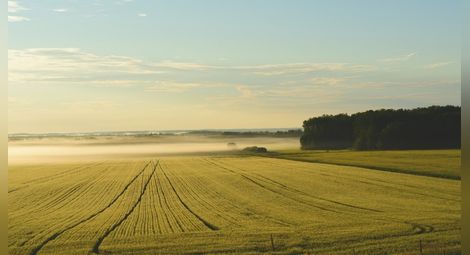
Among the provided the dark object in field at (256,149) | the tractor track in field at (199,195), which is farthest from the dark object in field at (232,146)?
the tractor track in field at (199,195)

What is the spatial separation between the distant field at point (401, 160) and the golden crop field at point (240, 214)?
99.2 inches

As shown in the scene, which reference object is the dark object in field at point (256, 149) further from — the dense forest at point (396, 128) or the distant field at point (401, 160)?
the dense forest at point (396, 128)

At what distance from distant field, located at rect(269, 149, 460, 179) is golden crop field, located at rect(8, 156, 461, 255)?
2.52 metres

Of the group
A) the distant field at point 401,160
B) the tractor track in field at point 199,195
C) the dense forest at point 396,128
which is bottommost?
the tractor track in field at point 199,195

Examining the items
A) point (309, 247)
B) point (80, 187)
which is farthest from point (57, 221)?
point (80, 187)

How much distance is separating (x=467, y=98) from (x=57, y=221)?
23.9 meters

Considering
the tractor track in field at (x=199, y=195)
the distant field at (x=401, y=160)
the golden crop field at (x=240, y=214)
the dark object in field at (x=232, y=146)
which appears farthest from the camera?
the dark object in field at (x=232, y=146)

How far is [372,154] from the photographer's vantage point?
274 ft

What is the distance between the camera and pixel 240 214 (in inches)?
1428

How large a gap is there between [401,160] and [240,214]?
A: 1634 inches

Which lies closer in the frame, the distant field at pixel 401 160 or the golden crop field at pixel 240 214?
the golden crop field at pixel 240 214

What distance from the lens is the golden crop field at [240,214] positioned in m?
25.6

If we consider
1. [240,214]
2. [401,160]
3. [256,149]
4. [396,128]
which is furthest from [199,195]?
[256,149]

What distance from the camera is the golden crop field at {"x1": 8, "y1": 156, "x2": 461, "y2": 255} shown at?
84.1 feet
